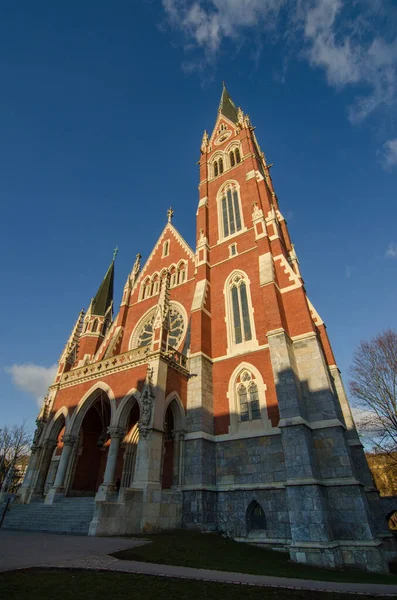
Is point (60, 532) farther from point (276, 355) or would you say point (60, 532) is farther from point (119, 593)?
point (276, 355)

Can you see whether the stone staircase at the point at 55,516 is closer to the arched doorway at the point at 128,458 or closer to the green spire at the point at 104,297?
the arched doorway at the point at 128,458

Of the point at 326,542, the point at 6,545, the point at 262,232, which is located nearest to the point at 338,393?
the point at 326,542

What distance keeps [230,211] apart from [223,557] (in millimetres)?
20337

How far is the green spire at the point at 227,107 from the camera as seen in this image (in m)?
33.0

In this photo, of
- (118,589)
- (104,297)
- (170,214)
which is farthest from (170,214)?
(118,589)

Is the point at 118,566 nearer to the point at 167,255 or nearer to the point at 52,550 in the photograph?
the point at 52,550

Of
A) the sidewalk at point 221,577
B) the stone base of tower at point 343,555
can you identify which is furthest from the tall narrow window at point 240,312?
the sidewalk at point 221,577

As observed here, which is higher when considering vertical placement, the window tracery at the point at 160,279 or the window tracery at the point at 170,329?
the window tracery at the point at 160,279

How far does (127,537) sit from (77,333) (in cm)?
1378

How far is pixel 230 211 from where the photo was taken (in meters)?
24.0

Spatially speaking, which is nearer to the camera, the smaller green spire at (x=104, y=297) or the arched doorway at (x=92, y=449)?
the arched doorway at (x=92, y=449)

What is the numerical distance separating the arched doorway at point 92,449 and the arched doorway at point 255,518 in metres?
8.77

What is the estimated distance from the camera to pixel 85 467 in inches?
694

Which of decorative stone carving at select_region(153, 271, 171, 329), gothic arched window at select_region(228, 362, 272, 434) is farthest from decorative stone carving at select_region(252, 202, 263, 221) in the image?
gothic arched window at select_region(228, 362, 272, 434)
